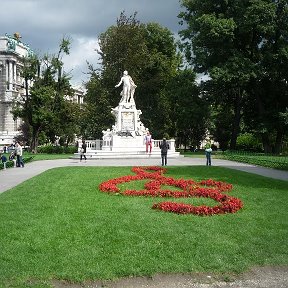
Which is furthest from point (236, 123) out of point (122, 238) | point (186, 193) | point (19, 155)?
point (122, 238)

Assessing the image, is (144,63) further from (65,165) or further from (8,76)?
(8,76)

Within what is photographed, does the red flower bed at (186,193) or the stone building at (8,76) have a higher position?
the stone building at (8,76)

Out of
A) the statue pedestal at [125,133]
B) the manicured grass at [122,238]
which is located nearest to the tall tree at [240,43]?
the statue pedestal at [125,133]

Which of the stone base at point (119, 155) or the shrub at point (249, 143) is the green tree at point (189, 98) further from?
the shrub at point (249, 143)

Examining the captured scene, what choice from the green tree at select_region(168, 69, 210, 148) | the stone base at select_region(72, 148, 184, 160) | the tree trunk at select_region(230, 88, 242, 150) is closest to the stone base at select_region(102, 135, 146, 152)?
the stone base at select_region(72, 148, 184, 160)

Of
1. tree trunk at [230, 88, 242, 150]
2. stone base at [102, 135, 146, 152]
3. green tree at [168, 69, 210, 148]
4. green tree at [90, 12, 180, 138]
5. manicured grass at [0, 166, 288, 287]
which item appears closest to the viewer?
manicured grass at [0, 166, 288, 287]

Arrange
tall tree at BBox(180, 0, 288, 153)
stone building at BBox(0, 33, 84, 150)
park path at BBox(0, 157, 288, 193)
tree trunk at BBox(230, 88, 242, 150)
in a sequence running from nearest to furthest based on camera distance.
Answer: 1. park path at BBox(0, 157, 288, 193)
2. tall tree at BBox(180, 0, 288, 153)
3. tree trunk at BBox(230, 88, 242, 150)
4. stone building at BBox(0, 33, 84, 150)

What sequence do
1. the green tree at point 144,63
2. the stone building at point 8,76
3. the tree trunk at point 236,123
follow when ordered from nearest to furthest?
the tree trunk at point 236,123
the green tree at point 144,63
the stone building at point 8,76

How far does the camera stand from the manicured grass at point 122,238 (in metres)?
6.30

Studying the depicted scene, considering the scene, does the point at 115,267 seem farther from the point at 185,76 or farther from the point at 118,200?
the point at 185,76

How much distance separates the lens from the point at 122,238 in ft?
25.4

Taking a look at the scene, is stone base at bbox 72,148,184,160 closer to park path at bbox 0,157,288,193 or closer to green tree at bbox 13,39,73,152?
park path at bbox 0,157,288,193

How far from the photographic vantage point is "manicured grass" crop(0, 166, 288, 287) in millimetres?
6301

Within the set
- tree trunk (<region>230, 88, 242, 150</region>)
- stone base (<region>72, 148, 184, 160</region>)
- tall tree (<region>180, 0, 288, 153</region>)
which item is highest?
tall tree (<region>180, 0, 288, 153</region>)
